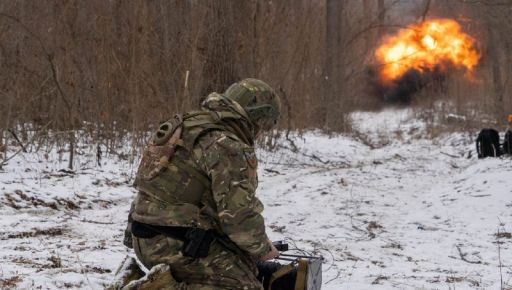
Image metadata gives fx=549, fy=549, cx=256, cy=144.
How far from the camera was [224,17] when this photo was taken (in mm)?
11789

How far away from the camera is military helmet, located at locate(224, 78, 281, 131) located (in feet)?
10.5

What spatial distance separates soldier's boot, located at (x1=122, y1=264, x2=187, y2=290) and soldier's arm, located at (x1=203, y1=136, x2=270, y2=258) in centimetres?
41

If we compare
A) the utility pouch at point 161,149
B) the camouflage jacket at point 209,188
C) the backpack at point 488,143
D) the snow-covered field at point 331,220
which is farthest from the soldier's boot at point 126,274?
the backpack at point 488,143

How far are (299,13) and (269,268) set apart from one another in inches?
554

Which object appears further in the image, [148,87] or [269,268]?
[148,87]

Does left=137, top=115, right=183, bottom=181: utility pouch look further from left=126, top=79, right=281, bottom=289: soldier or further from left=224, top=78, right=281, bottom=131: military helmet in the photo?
left=224, top=78, right=281, bottom=131: military helmet

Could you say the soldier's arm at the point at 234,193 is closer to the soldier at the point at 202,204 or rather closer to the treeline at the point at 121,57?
the soldier at the point at 202,204

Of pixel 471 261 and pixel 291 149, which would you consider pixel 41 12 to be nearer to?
pixel 291 149

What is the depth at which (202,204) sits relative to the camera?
9.93ft

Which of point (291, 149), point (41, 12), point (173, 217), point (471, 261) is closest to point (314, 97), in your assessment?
point (291, 149)

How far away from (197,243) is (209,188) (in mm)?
304

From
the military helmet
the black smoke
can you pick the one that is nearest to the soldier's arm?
the military helmet

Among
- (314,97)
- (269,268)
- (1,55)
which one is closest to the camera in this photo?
(269,268)

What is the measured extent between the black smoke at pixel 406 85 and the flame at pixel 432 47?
402 mm
